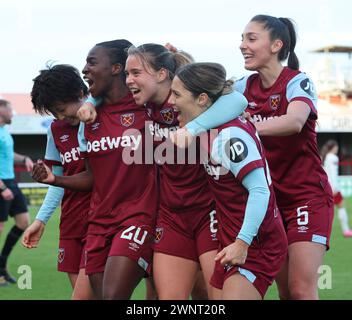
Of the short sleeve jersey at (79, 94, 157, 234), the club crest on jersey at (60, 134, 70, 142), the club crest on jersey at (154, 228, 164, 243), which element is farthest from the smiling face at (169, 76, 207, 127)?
the club crest on jersey at (60, 134, 70, 142)

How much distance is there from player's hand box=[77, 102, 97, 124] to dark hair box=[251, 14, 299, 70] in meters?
1.22

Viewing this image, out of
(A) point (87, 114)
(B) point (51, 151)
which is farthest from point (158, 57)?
(B) point (51, 151)

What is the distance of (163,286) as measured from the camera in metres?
5.05

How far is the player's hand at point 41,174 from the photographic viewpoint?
5062 mm

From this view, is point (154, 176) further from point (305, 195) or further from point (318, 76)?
point (318, 76)

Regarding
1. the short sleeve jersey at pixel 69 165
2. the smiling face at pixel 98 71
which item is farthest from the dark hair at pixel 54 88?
the smiling face at pixel 98 71

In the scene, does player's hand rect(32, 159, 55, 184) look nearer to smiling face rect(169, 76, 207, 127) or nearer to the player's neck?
the player's neck

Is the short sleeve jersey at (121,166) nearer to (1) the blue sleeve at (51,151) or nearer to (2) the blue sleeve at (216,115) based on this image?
(1) the blue sleeve at (51,151)

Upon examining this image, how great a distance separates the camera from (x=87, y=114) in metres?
5.08

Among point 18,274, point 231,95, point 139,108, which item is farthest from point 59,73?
point 18,274

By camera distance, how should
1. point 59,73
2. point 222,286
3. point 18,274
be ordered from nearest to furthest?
point 222,286 < point 59,73 < point 18,274

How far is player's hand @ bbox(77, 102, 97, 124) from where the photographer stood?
5078 millimetres

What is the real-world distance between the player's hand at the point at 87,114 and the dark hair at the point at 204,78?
0.79 m
